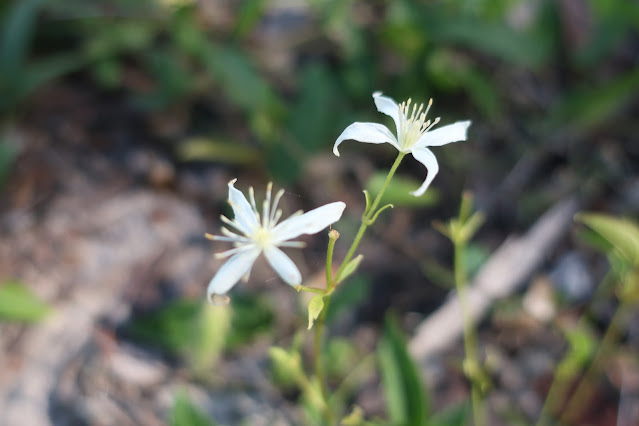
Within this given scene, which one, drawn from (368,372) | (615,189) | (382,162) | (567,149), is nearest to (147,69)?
(382,162)

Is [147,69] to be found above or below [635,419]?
above

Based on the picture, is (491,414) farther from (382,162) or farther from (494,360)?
(382,162)

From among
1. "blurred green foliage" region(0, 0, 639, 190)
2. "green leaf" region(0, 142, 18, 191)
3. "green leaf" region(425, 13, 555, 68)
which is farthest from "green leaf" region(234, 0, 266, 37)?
"green leaf" region(0, 142, 18, 191)

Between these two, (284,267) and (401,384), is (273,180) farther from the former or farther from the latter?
(284,267)

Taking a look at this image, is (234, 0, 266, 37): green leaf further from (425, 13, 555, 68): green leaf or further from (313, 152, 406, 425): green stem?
(313, 152, 406, 425): green stem

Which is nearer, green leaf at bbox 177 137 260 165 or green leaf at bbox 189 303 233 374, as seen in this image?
green leaf at bbox 189 303 233 374

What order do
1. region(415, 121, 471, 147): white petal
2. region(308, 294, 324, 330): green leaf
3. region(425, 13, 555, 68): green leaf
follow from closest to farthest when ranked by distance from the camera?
region(308, 294, 324, 330): green leaf < region(415, 121, 471, 147): white petal < region(425, 13, 555, 68): green leaf

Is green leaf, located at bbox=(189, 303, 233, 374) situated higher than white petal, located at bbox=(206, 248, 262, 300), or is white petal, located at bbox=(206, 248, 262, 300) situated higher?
green leaf, located at bbox=(189, 303, 233, 374)

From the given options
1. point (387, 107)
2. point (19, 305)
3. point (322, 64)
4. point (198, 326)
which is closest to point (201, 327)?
point (198, 326)
